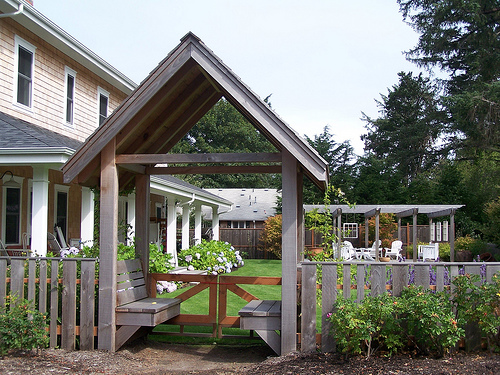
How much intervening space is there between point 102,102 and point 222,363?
40.9 ft

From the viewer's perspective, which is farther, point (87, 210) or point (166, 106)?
point (87, 210)

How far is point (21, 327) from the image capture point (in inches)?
244

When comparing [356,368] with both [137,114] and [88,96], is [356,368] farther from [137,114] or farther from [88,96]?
[88,96]

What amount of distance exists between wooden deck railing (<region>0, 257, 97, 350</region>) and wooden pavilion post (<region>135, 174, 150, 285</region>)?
1268 millimetres

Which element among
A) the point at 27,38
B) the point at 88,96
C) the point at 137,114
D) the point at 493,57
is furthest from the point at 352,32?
the point at 137,114

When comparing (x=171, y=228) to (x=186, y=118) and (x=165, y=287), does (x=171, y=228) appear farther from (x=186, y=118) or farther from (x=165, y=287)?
(x=186, y=118)

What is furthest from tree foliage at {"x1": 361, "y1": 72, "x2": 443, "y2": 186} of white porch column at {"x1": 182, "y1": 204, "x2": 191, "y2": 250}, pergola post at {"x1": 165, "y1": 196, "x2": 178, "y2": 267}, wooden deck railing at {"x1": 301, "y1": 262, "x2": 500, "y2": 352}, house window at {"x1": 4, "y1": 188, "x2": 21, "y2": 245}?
wooden deck railing at {"x1": 301, "y1": 262, "x2": 500, "y2": 352}

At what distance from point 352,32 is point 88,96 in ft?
38.4

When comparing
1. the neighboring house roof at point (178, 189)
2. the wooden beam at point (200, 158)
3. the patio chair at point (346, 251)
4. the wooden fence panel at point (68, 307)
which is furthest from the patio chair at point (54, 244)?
the patio chair at point (346, 251)

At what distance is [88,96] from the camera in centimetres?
1603

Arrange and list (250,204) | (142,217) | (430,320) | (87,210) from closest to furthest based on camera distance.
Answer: (430,320) → (142,217) → (87,210) → (250,204)

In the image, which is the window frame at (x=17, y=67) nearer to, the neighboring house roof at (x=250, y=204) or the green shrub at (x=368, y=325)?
the green shrub at (x=368, y=325)

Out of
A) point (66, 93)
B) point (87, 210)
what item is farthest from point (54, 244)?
point (66, 93)

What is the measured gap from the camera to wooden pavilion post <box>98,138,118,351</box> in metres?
6.58
